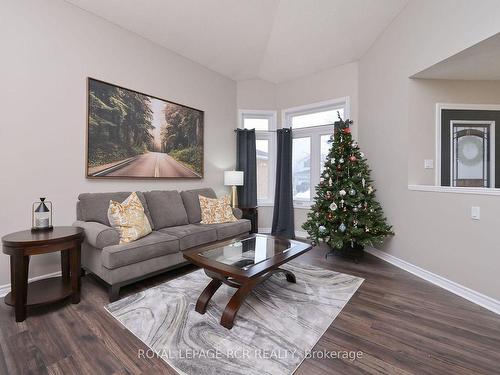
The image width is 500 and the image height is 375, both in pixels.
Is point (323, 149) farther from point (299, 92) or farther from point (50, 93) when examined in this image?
point (50, 93)

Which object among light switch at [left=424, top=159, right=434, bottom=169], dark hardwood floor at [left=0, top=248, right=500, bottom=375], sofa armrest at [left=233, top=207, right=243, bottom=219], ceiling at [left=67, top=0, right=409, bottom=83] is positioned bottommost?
dark hardwood floor at [left=0, top=248, right=500, bottom=375]

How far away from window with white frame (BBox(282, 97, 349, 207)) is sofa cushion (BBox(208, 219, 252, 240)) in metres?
1.46

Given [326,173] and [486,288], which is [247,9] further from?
[486,288]

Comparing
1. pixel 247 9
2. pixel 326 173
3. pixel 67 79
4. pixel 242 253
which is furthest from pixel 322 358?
pixel 247 9

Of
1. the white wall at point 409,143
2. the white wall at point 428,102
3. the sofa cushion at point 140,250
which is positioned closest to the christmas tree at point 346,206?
the white wall at point 409,143

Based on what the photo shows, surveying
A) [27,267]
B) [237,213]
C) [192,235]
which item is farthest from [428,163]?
[27,267]

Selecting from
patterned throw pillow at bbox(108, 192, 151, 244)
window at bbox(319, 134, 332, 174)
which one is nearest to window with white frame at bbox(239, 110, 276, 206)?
window at bbox(319, 134, 332, 174)

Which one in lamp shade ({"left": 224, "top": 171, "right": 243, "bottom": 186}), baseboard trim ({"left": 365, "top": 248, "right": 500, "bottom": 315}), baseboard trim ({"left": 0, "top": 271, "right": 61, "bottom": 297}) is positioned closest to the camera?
baseboard trim ({"left": 365, "top": 248, "right": 500, "bottom": 315})

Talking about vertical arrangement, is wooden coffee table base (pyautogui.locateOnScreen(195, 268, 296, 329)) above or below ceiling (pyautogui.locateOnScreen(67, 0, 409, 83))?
below

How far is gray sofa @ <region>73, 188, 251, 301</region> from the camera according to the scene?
Result: 7.04ft

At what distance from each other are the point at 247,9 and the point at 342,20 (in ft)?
4.28

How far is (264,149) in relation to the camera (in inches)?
192

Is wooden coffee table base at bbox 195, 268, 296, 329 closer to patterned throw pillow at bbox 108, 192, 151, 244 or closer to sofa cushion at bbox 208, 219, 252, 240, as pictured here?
patterned throw pillow at bbox 108, 192, 151, 244

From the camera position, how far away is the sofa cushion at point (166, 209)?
3.06 meters
